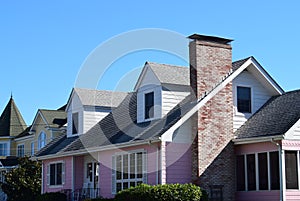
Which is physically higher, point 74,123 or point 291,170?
point 74,123

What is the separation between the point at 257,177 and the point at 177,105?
5.29 m

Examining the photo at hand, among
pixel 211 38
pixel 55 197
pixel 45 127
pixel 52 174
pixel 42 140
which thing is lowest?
pixel 55 197

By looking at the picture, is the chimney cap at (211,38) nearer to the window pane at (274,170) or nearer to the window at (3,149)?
the window pane at (274,170)

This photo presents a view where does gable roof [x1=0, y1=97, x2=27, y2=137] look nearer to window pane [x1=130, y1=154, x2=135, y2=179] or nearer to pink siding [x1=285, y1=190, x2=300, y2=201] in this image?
window pane [x1=130, y1=154, x2=135, y2=179]

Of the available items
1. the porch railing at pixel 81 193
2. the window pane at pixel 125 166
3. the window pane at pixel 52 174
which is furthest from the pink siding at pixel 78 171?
the window pane at pixel 125 166

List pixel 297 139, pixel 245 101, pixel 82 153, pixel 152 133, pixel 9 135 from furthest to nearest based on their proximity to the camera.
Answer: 1. pixel 9 135
2. pixel 82 153
3. pixel 245 101
4. pixel 152 133
5. pixel 297 139

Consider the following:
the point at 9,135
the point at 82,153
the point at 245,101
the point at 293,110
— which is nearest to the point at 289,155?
the point at 293,110


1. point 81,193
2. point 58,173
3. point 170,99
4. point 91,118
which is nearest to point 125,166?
point 170,99

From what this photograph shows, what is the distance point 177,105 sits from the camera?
27.3 metres

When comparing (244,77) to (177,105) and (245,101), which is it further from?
(177,105)

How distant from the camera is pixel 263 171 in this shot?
24266 millimetres

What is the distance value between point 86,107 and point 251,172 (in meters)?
12.6

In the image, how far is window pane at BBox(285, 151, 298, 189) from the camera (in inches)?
928

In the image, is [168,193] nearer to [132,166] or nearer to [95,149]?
[132,166]
